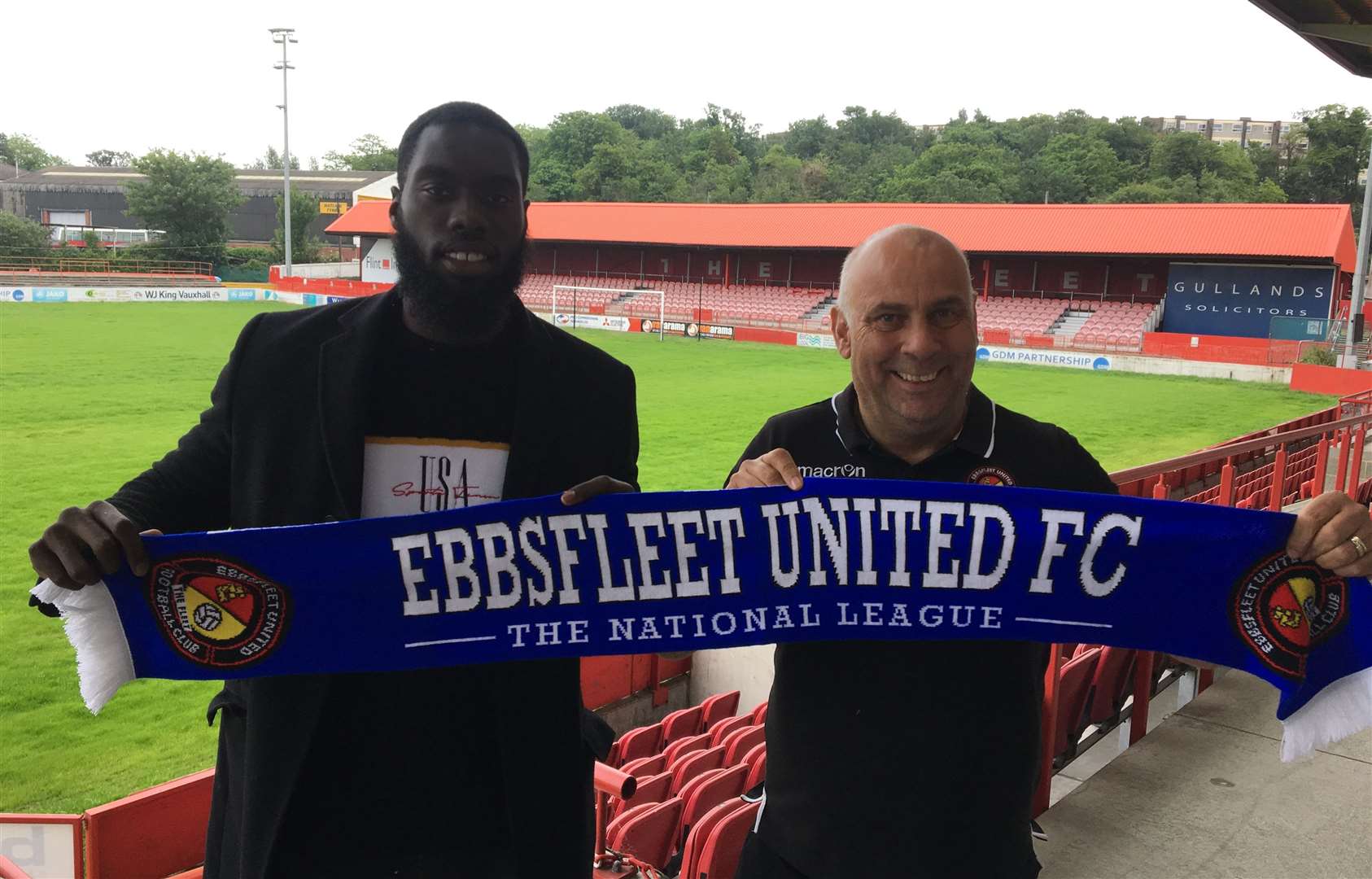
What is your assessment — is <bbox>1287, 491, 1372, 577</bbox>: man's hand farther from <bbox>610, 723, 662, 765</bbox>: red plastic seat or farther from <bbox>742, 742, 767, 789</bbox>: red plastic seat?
<bbox>610, 723, 662, 765</bbox>: red plastic seat

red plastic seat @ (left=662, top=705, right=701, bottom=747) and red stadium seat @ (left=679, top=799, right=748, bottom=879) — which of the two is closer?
red stadium seat @ (left=679, top=799, right=748, bottom=879)

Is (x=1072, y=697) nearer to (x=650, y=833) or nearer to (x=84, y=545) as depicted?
(x=650, y=833)

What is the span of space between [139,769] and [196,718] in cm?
82

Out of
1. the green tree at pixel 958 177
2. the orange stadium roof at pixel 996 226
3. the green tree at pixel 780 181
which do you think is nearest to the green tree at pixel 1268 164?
the green tree at pixel 958 177

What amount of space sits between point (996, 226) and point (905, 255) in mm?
43769

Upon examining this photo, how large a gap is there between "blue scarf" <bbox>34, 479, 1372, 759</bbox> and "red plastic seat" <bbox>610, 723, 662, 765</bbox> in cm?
300

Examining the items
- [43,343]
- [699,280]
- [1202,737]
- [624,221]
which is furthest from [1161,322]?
[1202,737]

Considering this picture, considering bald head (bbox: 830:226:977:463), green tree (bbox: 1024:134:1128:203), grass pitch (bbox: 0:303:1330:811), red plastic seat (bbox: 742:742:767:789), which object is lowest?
grass pitch (bbox: 0:303:1330:811)

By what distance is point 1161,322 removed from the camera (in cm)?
3953

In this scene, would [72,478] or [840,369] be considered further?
[840,369]

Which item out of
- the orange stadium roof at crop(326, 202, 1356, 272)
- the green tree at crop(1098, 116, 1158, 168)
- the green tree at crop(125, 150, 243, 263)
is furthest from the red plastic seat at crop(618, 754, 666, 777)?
the green tree at crop(1098, 116, 1158, 168)

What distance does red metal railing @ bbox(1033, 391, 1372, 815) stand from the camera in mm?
4152

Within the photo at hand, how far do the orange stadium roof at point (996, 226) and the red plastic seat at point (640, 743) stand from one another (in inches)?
1157

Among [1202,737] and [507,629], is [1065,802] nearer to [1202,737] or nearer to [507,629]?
[1202,737]
